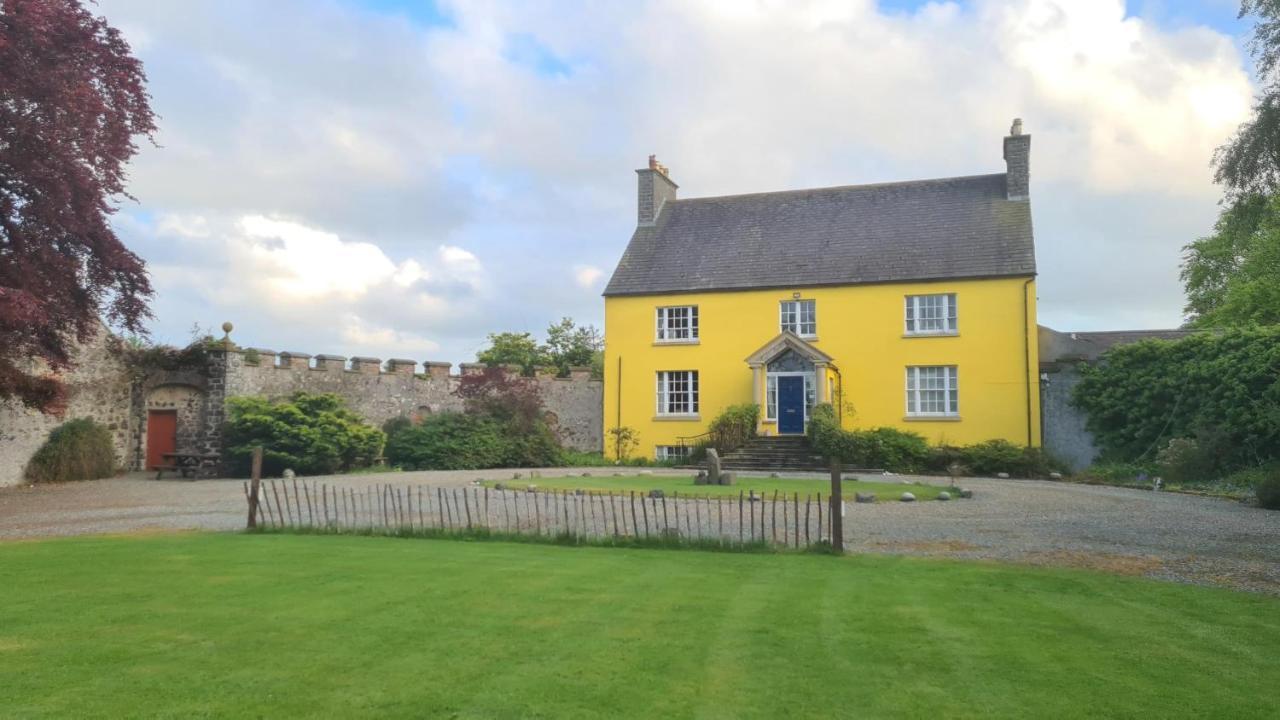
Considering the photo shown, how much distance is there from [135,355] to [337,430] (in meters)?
6.27

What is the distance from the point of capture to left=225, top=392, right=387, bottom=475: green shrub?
2339 centimetres

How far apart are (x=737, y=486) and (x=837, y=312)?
12058 millimetres

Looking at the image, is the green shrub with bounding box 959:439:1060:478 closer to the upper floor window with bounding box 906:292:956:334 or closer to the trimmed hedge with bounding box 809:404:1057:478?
the trimmed hedge with bounding box 809:404:1057:478

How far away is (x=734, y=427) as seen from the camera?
28.5m

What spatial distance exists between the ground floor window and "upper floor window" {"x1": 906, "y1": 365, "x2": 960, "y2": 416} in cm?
750

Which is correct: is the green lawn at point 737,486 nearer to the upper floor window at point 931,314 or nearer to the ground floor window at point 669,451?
the ground floor window at point 669,451

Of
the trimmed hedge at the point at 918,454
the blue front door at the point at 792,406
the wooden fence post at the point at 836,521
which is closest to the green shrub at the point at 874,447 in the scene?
the trimmed hedge at the point at 918,454

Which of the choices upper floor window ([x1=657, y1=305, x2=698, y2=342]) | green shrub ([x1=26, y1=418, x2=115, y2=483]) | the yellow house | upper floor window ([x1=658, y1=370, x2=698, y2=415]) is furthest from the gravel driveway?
upper floor window ([x1=657, y1=305, x2=698, y2=342])

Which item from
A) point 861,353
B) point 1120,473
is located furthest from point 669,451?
point 1120,473

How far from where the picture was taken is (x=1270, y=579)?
341 inches

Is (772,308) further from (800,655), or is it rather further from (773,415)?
(800,655)

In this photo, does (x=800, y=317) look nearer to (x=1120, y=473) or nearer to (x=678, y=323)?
(x=678, y=323)

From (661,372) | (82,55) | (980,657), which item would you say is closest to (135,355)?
Result: (82,55)

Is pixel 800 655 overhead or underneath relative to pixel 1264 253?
underneath
